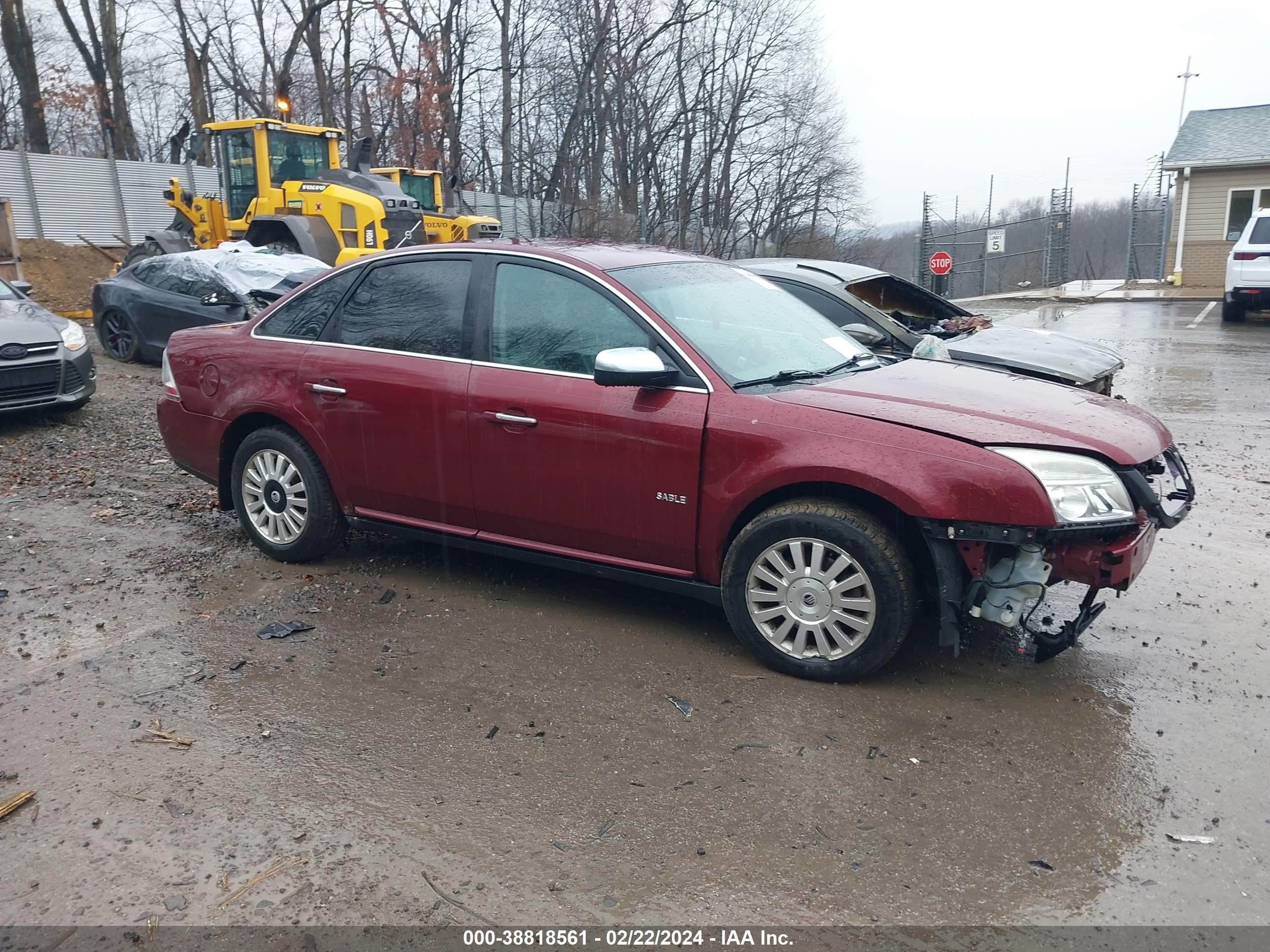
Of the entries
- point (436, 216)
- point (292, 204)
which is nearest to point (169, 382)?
point (292, 204)

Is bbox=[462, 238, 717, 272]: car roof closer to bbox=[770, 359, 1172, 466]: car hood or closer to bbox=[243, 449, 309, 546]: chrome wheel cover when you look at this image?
bbox=[770, 359, 1172, 466]: car hood

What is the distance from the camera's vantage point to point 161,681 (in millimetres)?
4039

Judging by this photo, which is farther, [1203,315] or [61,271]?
[61,271]

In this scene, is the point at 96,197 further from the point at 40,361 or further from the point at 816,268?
the point at 816,268

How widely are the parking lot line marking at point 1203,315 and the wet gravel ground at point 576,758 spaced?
49.0 feet

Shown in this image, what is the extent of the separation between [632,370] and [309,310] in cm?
221

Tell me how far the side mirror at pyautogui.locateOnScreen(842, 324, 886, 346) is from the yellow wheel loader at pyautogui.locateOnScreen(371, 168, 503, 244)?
10.7 meters

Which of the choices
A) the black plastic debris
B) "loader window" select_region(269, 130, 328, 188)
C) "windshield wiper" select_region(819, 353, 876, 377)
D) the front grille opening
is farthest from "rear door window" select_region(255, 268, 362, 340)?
"loader window" select_region(269, 130, 328, 188)

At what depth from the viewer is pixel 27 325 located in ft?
27.4

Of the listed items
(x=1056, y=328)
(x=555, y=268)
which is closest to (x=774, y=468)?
(x=555, y=268)

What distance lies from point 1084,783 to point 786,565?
129cm

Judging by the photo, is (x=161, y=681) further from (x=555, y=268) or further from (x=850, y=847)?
Result: (x=850, y=847)

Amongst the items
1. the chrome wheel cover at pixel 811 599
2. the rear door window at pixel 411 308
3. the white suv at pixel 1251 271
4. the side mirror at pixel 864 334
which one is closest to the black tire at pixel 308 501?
A: the rear door window at pixel 411 308

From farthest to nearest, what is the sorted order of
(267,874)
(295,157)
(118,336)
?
(295,157) < (118,336) < (267,874)
